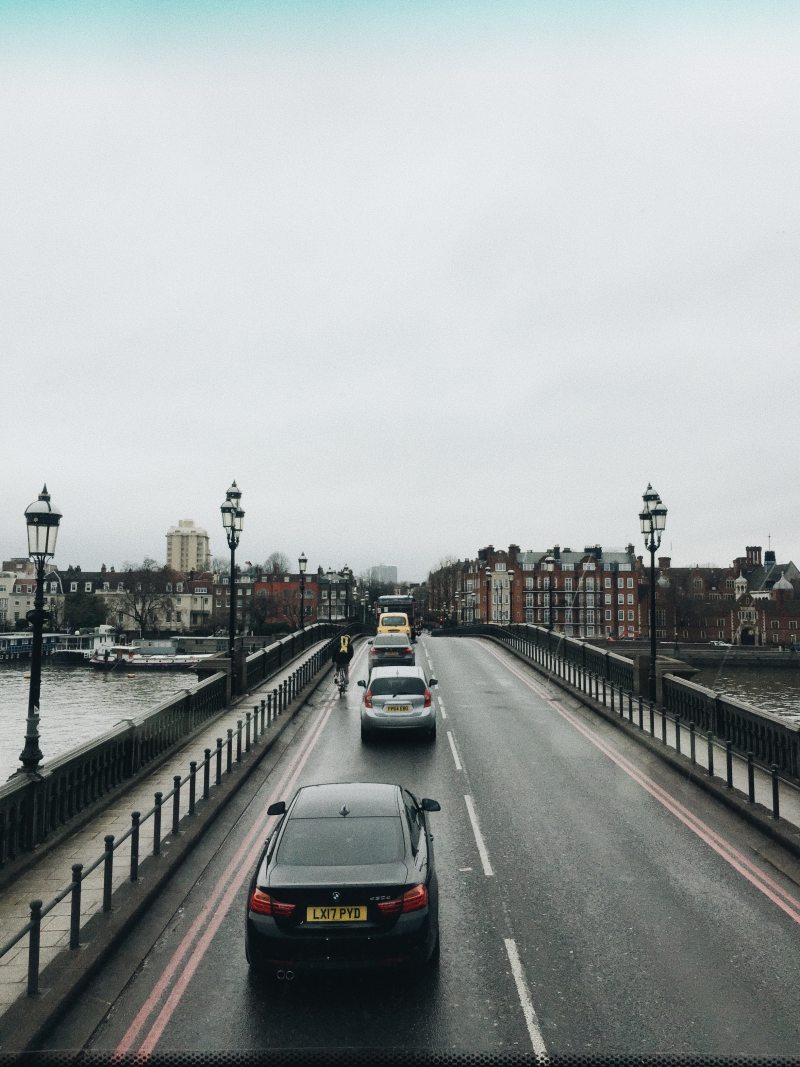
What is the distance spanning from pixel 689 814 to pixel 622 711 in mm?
8537

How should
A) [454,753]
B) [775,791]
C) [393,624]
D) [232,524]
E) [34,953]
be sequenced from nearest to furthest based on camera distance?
[34,953] < [775,791] < [454,753] < [232,524] < [393,624]

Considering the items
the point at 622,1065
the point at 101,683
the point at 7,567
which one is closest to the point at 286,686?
the point at 622,1065

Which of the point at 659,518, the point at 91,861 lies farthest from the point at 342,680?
the point at 91,861

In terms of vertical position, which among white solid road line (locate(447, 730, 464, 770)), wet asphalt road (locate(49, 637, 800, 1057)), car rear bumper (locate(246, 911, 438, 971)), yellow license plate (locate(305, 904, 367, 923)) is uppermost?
yellow license plate (locate(305, 904, 367, 923))

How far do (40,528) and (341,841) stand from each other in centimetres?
722

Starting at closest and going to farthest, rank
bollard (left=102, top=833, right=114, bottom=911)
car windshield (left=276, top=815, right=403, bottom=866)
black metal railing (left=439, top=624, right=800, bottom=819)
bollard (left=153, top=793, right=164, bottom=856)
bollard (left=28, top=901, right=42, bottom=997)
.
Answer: bollard (left=28, top=901, right=42, bottom=997) → car windshield (left=276, top=815, right=403, bottom=866) → bollard (left=102, top=833, right=114, bottom=911) → bollard (left=153, top=793, right=164, bottom=856) → black metal railing (left=439, top=624, right=800, bottom=819)

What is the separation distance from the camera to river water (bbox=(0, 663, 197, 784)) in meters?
45.3

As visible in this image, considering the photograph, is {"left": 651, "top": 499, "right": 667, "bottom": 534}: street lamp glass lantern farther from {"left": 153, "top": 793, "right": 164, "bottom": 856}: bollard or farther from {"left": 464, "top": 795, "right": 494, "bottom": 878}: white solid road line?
{"left": 153, "top": 793, "right": 164, "bottom": 856}: bollard

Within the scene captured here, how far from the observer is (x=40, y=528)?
36.3 feet

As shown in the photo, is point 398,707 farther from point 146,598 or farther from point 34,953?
point 146,598

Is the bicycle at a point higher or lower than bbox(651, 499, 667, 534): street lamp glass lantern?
lower

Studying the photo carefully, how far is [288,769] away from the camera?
14.6m

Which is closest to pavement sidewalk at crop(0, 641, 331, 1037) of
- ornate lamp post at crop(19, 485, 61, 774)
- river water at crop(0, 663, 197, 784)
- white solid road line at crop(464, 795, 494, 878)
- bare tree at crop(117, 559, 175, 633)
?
ornate lamp post at crop(19, 485, 61, 774)

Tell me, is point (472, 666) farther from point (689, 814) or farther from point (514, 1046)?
point (514, 1046)
